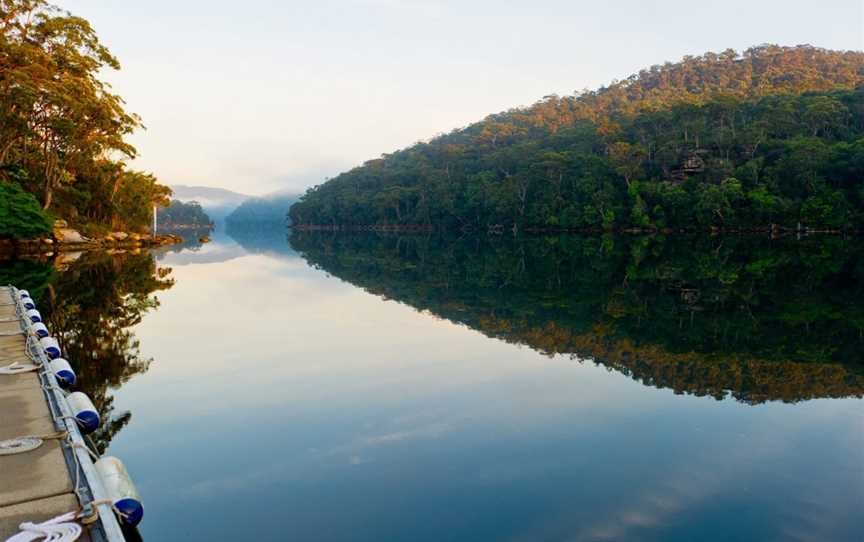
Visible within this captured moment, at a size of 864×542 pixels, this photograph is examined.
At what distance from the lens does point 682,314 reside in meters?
12.9

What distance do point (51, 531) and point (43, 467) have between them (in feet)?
3.86

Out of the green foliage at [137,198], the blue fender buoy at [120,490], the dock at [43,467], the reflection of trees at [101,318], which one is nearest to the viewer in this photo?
the dock at [43,467]

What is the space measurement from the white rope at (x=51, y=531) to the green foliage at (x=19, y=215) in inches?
1291

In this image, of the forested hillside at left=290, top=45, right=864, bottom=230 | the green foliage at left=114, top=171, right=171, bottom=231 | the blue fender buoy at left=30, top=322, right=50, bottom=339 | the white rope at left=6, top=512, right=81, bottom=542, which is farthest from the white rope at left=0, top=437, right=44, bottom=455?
the forested hillside at left=290, top=45, right=864, bottom=230

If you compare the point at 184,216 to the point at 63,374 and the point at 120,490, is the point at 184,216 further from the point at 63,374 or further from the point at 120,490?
the point at 120,490

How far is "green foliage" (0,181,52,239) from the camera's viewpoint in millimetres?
29516

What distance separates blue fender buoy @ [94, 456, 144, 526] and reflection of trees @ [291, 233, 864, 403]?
6.35 meters

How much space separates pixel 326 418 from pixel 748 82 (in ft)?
348

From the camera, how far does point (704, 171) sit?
5588cm

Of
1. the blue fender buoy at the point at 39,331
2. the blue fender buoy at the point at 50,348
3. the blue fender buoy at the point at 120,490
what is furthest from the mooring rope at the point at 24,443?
the blue fender buoy at the point at 39,331

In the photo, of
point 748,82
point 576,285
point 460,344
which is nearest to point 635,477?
point 460,344

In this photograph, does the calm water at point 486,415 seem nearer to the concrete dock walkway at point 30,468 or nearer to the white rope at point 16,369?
the concrete dock walkway at point 30,468

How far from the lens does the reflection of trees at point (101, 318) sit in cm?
766

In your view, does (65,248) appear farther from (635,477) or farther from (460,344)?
(635,477)
